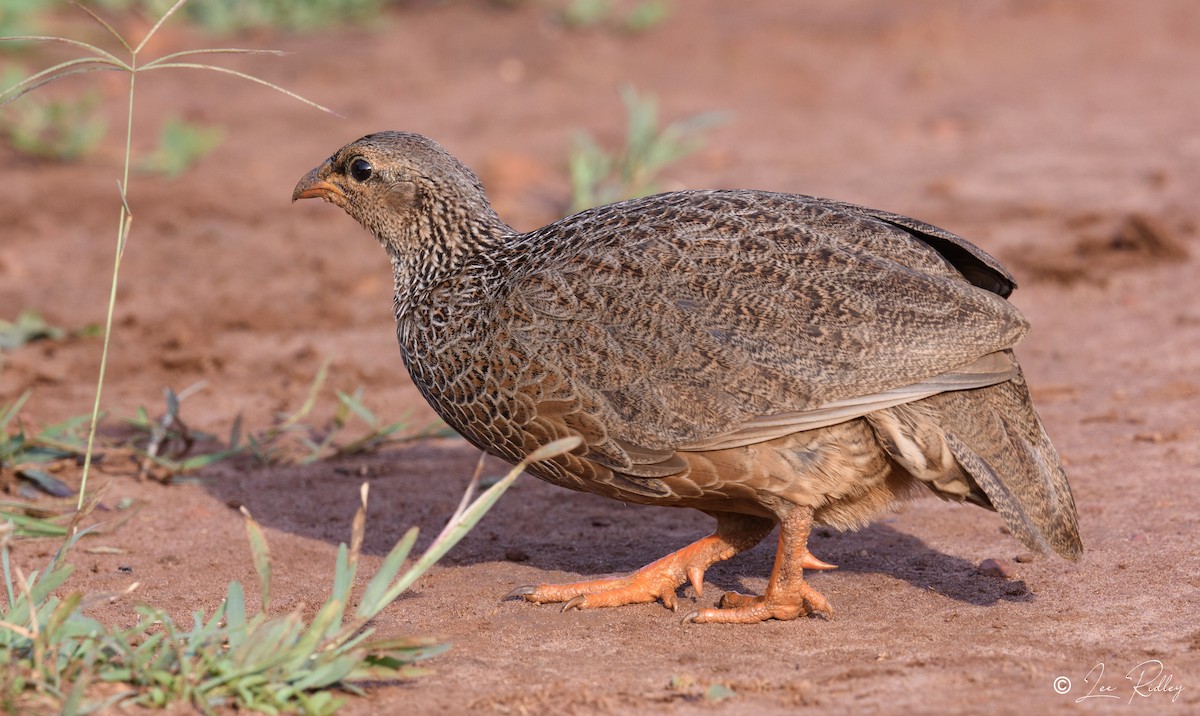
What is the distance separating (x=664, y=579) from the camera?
4395 millimetres

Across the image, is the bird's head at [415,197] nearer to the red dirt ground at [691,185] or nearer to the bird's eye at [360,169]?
the bird's eye at [360,169]

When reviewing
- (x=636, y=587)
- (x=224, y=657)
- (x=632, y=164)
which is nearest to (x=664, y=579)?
(x=636, y=587)

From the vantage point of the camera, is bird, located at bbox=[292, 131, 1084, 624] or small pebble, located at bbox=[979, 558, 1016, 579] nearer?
bird, located at bbox=[292, 131, 1084, 624]

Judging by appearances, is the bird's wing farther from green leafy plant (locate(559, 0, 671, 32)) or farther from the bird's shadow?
green leafy plant (locate(559, 0, 671, 32))

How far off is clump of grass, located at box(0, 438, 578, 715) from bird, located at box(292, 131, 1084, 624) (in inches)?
25.5

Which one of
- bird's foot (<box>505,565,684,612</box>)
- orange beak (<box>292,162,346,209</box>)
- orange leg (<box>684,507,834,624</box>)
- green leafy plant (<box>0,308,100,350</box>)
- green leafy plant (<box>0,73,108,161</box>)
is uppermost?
green leafy plant (<box>0,73,108,161</box>)

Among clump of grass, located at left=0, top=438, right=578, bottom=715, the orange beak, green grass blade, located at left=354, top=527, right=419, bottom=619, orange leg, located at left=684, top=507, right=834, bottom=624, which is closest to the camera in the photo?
clump of grass, located at left=0, top=438, right=578, bottom=715

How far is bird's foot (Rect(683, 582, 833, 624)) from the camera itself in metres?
4.15

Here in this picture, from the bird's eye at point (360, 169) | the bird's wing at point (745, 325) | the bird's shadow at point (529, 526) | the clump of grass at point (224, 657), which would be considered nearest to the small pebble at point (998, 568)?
the bird's shadow at point (529, 526)

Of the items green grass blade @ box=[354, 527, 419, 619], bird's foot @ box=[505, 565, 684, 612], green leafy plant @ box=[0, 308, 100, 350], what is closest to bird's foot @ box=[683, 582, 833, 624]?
bird's foot @ box=[505, 565, 684, 612]

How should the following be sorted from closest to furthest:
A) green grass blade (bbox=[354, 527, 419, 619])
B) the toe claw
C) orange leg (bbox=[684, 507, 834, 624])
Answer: green grass blade (bbox=[354, 527, 419, 619]) < orange leg (bbox=[684, 507, 834, 624]) < the toe claw

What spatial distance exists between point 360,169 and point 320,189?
0.24 metres

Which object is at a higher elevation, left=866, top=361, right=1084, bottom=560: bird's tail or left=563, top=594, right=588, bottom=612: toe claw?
left=866, top=361, right=1084, bottom=560: bird's tail

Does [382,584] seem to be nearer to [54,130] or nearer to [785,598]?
[785,598]
